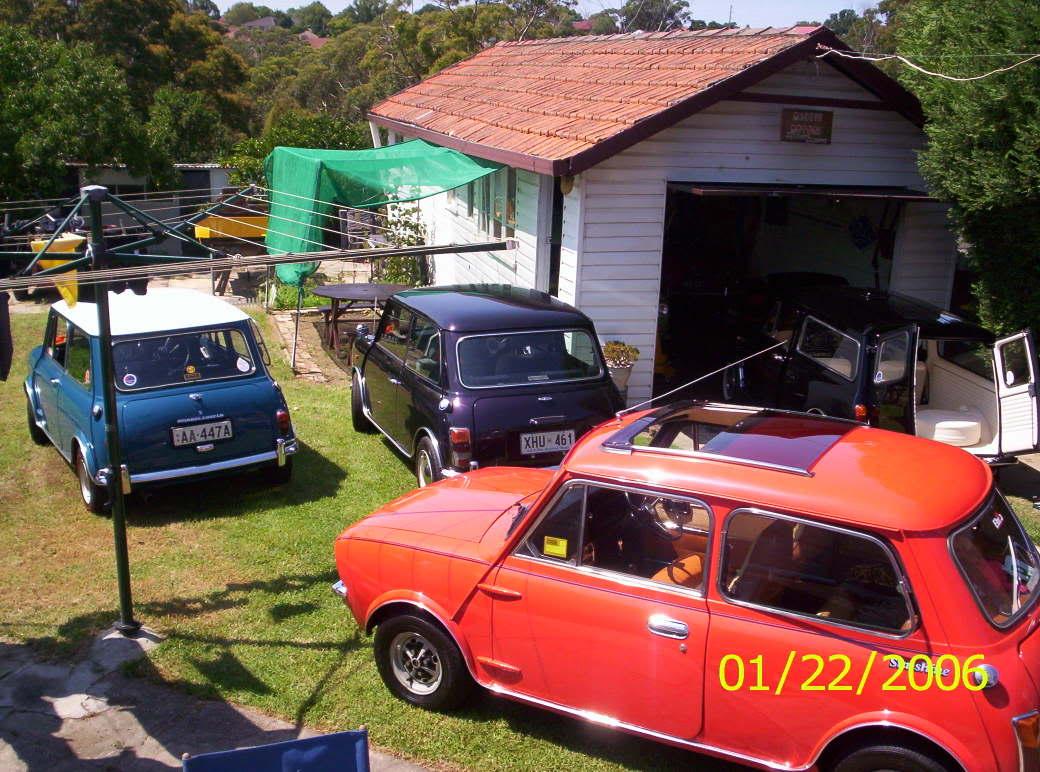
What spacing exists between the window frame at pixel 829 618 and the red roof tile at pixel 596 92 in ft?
19.6

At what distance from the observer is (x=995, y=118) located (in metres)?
8.53

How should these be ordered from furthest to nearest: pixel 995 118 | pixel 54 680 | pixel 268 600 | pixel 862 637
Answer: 1. pixel 995 118
2. pixel 268 600
3. pixel 54 680
4. pixel 862 637

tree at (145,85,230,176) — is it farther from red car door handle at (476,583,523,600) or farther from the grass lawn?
red car door handle at (476,583,523,600)

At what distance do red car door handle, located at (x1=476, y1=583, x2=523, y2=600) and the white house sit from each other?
5.67 m

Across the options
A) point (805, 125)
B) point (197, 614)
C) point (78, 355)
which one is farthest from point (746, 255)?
point (197, 614)

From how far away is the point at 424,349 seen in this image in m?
8.30

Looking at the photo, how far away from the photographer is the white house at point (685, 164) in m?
10.2

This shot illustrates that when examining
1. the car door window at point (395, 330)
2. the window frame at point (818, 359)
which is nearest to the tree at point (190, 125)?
the car door window at point (395, 330)

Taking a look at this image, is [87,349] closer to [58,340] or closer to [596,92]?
[58,340]

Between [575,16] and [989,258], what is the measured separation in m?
36.6

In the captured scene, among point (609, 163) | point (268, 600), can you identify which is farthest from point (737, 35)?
point (268, 600)

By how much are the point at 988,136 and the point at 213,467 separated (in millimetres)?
7317

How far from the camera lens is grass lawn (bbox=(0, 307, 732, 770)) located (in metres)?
4.97

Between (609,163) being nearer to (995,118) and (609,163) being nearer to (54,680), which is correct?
(995,118)
